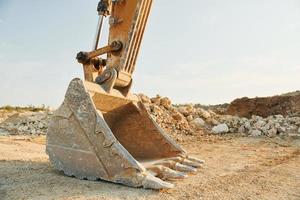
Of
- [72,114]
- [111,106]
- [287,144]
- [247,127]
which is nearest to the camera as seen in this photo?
[72,114]

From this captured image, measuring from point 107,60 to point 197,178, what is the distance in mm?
1978

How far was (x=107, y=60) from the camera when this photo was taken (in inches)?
189

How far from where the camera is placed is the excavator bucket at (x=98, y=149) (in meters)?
3.42

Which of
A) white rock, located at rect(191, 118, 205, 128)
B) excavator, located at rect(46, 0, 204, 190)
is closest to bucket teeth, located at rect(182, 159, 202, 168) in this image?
excavator, located at rect(46, 0, 204, 190)

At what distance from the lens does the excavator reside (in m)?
3.47

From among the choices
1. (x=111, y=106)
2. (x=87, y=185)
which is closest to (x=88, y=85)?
(x=111, y=106)

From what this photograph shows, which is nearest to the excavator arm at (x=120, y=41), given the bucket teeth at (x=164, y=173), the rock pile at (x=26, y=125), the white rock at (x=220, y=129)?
the bucket teeth at (x=164, y=173)

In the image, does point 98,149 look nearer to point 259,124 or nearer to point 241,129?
point 241,129

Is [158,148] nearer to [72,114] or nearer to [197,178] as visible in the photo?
[197,178]

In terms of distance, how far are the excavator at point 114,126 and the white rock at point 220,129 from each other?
6.36 m

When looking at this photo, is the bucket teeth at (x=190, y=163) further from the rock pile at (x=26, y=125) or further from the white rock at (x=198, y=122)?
the rock pile at (x=26, y=125)

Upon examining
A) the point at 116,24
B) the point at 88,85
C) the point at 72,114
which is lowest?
the point at 72,114

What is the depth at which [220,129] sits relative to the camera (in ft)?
36.4

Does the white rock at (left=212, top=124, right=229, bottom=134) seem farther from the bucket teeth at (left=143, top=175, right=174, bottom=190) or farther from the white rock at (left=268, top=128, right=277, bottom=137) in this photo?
the bucket teeth at (left=143, top=175, right=174, bottom=190)
